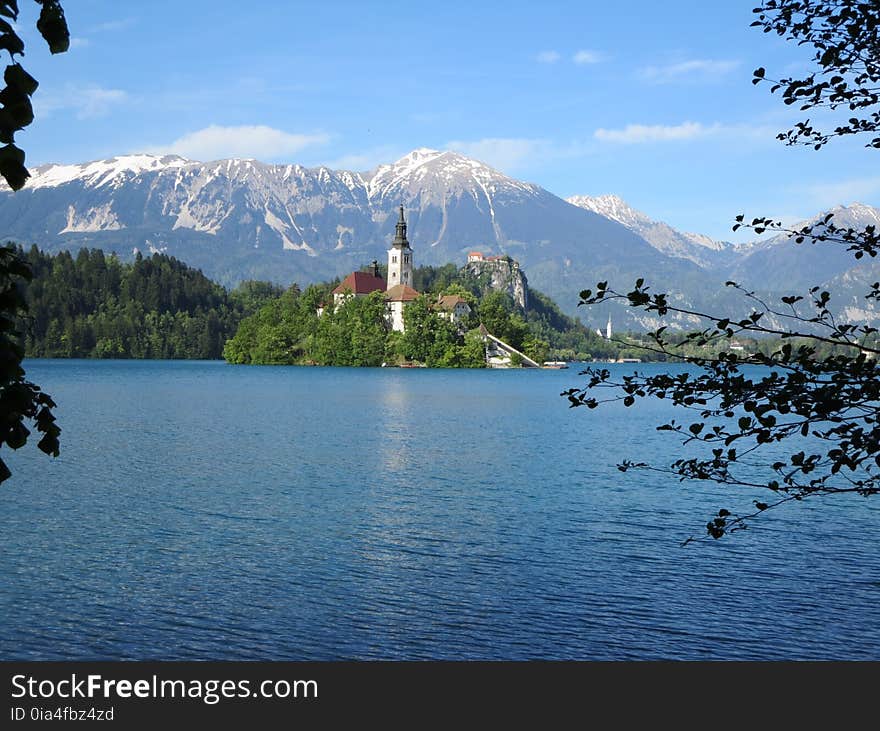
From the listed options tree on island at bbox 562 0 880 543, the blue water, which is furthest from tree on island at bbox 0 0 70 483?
the blue water

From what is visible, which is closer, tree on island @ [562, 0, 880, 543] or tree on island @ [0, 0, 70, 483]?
tree on island @ [0, 0, 70, 483]

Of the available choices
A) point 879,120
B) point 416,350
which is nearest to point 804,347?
point 879,120

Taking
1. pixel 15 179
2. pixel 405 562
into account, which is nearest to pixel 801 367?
pixel 15 179

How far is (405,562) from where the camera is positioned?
24750mm

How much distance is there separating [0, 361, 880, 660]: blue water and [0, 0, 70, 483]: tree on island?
469 inches

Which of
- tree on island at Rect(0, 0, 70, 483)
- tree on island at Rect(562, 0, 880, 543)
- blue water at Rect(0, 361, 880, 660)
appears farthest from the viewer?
blue water at Rect(0, 361, 880, 660)

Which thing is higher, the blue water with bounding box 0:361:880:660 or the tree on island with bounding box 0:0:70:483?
the tree on island with bounding box 0:0:70:483

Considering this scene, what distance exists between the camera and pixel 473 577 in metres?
23.1

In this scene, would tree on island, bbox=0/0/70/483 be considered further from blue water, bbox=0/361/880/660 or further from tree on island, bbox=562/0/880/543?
blue water, bbox=0/361/880/660

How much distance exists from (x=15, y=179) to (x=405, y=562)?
65.6ft

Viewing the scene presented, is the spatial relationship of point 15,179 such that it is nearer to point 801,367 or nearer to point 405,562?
point 801,367

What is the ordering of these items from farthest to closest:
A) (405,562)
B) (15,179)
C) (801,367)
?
(405,562) → (801,367) → (15,179)

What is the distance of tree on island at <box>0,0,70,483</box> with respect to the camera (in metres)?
5.62
